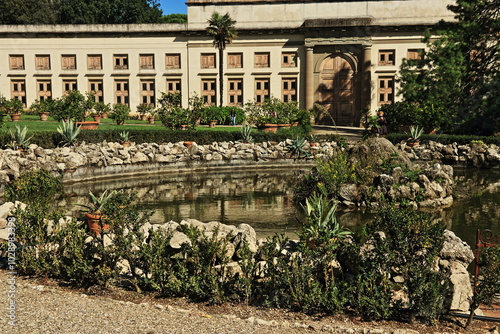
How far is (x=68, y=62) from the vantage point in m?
37.5

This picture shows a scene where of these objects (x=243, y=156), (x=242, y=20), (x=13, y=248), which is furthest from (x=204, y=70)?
(x=13, y=248)

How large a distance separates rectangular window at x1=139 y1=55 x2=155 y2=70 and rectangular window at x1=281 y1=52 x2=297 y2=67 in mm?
9852

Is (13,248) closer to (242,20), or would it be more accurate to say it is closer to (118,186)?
(118,186)

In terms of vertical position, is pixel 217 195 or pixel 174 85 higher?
pixel 174 85

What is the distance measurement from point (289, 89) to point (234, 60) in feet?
15.4

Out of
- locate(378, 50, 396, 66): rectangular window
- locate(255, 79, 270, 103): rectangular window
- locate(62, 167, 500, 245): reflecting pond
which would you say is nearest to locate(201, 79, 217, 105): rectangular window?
locate(255, 79, 270, 103): rectangular window

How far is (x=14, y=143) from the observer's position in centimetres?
1723

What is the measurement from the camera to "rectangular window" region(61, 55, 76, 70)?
37.5 m

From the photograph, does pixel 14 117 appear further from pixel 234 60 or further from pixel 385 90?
pixel 385 90

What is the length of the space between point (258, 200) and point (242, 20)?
26.1 metres

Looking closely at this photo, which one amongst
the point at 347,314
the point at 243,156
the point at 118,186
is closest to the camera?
the point at 347,314

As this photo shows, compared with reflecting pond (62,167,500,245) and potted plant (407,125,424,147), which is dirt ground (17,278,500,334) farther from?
potted plant (407,125,424,147)

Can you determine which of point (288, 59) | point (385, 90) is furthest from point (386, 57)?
point (288, 59)

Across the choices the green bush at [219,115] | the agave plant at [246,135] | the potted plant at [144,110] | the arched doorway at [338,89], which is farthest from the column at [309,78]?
the agave plant at [246,135]
